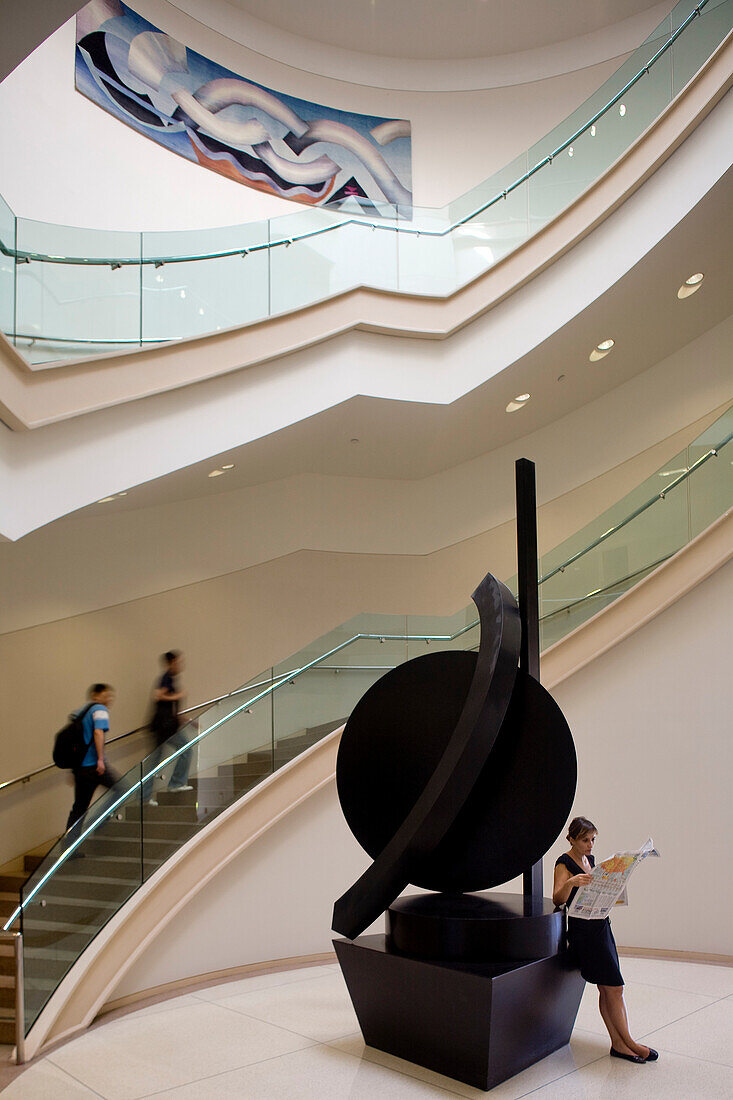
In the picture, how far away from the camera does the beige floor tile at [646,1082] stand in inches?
174

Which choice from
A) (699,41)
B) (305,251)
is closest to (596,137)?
(699,41)

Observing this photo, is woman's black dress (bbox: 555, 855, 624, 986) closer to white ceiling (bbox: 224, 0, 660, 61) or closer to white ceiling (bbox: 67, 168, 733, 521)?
white ceiling (bbox: 67, 168, 733, 521)

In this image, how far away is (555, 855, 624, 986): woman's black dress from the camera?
481cm

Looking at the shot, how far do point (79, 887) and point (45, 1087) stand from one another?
5.29 feet

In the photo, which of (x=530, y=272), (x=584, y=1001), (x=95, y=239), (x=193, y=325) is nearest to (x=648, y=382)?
(x=530, y=272)

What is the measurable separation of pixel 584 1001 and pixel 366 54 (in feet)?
47.4

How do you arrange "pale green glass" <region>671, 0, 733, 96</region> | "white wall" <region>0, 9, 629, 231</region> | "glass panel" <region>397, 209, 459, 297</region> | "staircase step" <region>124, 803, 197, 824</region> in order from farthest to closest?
1. "white wall" <region>0, 9, 629, 231</region>
2. "glass panel" <region>397, 209, 459, 297</region>
3. "pale green glass" <region>671, 0, 733, 96</region>
4. "staircase step" <region>124, 803, 197, 824</region>

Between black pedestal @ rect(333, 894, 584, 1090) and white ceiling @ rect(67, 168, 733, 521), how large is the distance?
541cm

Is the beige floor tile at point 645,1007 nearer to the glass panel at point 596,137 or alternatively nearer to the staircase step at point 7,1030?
the staircase step at point 7,1030

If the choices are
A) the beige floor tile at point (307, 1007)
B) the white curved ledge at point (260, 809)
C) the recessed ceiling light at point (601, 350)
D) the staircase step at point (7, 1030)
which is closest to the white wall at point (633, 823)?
the white curved ledge at point (260, 809)

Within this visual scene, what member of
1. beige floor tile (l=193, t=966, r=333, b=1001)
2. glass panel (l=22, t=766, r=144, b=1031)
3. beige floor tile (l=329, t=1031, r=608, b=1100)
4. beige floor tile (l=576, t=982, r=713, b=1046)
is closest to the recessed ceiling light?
beige floor tile (l=576, t=982, r=713, b=1046)

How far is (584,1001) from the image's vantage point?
616cm

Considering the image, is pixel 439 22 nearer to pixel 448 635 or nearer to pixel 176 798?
pixel 448 635

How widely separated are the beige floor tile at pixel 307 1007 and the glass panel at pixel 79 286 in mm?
5678
